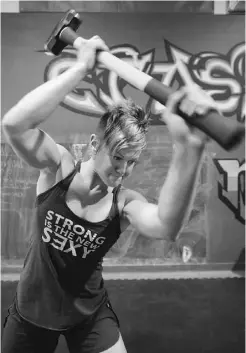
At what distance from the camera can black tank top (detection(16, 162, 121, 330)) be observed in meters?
1.21

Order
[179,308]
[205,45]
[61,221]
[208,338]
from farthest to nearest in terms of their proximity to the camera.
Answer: [205,45] < [179,308] < [208,338] < [61,221]

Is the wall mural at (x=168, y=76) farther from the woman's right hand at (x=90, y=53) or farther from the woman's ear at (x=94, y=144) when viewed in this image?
the woman's right hand at (x=90, y=53)

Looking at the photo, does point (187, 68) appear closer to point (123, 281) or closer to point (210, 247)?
point (210, 247)

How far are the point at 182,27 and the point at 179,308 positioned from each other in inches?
81.7

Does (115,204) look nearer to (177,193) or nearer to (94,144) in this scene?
(94,144)

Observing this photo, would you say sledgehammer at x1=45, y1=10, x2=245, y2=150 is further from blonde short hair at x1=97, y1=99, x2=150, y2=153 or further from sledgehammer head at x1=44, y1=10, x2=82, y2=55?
blonde short hair at x1=97, y1=99, x2=150, y2=153

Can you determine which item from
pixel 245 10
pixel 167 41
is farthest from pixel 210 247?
pixel 245 10

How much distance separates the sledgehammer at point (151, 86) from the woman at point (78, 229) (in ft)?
0.31

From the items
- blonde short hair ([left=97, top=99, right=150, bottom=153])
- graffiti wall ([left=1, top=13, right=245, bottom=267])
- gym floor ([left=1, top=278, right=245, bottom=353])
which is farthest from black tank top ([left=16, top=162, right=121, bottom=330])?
graffiti wall ([left=1, top=13, right=245, bottom=267])

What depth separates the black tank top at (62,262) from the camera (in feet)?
3.95

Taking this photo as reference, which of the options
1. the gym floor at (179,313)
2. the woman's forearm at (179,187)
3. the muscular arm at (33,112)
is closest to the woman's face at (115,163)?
the muscular arm at (33,112)

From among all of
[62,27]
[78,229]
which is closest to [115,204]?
[78,229]

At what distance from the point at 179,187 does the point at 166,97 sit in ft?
0.62

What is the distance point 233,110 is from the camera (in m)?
3.21
